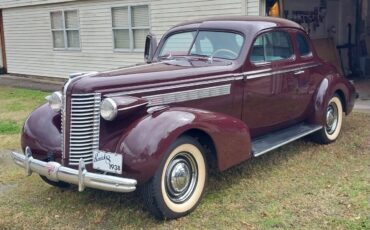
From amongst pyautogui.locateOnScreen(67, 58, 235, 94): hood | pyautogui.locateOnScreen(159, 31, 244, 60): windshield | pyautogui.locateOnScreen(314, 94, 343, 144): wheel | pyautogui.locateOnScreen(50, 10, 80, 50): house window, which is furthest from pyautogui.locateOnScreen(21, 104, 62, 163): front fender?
pyautogui.locateOnScreen(50, 10, 80, 50): house window

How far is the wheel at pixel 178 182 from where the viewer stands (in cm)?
380

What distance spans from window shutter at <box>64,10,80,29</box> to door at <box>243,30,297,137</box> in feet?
32.2

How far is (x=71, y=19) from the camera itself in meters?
14.4

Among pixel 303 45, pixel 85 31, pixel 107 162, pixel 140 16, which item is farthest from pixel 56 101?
pixel 85 31

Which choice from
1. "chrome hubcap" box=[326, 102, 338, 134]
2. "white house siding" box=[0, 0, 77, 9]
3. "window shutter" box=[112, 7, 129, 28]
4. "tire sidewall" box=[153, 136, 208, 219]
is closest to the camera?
"tire sidewall" box=[153, 136, 208, 219]

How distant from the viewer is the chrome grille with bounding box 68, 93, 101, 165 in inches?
153

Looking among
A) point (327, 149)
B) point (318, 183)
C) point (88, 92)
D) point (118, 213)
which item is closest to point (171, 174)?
point (118, 213)

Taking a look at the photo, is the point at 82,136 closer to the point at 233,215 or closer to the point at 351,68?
the point at 233,215

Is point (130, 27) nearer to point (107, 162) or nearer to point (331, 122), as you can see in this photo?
point (331, 122)

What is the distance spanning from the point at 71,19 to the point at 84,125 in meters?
11.3

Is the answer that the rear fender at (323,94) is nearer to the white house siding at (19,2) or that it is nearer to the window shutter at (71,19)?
the window shutter at (71,19)

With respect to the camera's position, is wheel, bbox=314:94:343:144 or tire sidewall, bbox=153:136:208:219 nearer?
tire sidewall, bbox=153:136:208:219

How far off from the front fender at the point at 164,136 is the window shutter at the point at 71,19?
35.7 ft

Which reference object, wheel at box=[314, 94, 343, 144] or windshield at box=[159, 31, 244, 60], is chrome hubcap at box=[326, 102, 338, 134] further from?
windshield at box=[159, 31, 244, 60]
